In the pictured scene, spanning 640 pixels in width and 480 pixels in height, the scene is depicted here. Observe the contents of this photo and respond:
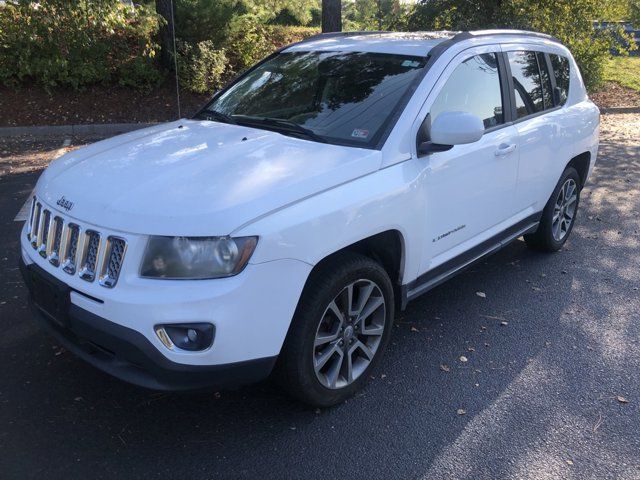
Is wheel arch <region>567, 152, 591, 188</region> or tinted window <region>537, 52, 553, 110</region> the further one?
wheel arch <region>567, 152, 591, 188</region>

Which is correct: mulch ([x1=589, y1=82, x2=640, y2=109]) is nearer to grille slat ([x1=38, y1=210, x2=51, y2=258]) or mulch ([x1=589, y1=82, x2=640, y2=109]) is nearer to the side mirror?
the side mirror

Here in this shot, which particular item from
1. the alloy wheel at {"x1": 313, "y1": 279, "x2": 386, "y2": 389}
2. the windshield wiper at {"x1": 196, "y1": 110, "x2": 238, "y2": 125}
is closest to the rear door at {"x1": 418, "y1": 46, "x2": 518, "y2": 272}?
the alloy wheel at {"x1": 313, "y1": 279, "x2": 386, "y2": 389}

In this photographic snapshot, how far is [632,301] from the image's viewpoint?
452cm

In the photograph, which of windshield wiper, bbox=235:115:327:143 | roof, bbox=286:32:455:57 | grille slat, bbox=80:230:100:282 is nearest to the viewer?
grille slat, bbox=80:230:100:282

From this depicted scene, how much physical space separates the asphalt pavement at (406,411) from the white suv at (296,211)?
30 centimetres

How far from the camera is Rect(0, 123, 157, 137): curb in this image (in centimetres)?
1020

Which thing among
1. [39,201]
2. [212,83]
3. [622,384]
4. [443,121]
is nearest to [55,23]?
[212,83]

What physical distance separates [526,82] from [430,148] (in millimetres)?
1630

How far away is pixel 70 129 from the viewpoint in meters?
10.5

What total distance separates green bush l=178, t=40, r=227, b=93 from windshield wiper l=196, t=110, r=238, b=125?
8.17m

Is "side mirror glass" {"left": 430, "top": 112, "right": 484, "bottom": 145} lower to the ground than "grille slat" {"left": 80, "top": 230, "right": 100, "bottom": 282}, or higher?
higher

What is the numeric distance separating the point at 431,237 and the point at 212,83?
31.7 ft

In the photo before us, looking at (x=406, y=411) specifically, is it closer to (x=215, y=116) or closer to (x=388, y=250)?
(x=388, y=250)

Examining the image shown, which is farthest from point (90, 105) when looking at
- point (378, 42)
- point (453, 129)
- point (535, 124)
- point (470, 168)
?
point (453, 129)
